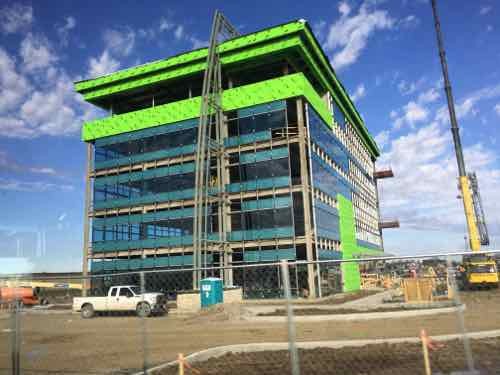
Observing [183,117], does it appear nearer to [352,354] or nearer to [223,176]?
[223,176]

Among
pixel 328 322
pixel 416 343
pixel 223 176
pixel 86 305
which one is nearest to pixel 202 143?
pixel 223 176

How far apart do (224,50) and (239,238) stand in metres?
18.5

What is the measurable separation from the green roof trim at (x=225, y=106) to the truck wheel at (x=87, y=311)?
73.7 feet

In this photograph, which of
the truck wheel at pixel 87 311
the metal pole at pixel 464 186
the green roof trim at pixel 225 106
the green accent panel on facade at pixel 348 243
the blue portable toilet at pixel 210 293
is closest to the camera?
the blue portable toilet at pixel 210 293

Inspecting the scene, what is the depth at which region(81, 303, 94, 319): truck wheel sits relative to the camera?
82.1 ft

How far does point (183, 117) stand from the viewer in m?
42.6

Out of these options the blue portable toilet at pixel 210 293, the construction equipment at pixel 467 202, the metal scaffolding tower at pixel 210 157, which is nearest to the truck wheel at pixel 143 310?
the blue portable toilet at pixel 210 293

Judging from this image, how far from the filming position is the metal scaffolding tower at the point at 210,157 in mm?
37656

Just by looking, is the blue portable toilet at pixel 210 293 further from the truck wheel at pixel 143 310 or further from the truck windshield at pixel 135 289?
the truck windshield at pixel 135 289

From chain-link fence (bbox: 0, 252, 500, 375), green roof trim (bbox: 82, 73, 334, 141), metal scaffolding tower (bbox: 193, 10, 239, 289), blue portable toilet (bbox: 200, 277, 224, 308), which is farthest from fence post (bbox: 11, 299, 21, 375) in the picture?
green roof trim (bbox: 82, 73, 334, 141)

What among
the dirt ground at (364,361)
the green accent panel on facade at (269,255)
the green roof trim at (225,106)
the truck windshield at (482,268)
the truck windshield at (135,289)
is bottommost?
the dirt ground at (364,361)

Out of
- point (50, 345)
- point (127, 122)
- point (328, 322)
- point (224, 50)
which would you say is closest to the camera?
point (50, 345)

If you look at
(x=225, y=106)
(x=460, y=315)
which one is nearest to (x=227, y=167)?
(x=225, y=106)

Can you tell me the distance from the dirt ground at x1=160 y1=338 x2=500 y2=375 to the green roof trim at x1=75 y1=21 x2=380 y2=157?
32.5 meters
